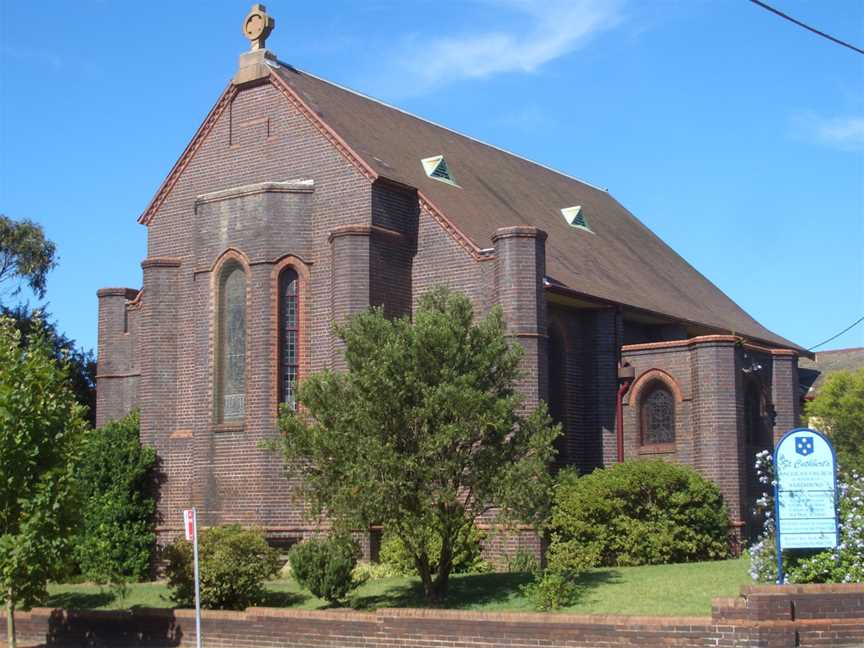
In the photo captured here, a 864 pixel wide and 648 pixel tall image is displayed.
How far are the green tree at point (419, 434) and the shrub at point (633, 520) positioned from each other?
5.06 m

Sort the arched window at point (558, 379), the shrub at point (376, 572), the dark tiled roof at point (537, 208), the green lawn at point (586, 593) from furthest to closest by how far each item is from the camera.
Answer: the dark tiled roof at point (537, 208) → the arched window at point (558, 379) → the shrub at point (376, 572) → the green lawn at point (586, 593)

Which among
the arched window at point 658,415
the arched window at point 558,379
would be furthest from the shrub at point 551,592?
the arched window at point 658,415

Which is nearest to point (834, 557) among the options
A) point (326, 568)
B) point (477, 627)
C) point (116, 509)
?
point (477, 627)

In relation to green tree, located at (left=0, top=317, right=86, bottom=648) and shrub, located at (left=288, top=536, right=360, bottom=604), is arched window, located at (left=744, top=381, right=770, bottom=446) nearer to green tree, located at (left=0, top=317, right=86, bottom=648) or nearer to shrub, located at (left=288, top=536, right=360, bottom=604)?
shrub, located at (left=288, top=536, right=360, bottom=604)

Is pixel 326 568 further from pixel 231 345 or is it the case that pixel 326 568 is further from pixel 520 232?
pixel 520 232

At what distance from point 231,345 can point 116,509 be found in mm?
4503

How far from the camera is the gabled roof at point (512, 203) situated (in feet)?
95.8

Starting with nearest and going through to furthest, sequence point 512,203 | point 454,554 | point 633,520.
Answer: point 454,554
point 633,520
point 512,203

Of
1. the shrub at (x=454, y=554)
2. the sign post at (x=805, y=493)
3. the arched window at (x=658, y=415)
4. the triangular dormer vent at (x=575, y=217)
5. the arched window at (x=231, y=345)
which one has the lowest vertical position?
the shrub at (x=454, y=554)

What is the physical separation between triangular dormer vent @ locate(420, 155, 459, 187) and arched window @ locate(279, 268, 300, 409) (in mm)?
5586

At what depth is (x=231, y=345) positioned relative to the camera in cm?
2827

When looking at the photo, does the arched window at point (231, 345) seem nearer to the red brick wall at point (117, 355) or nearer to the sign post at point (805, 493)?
the red brick wall at point (117, 355)

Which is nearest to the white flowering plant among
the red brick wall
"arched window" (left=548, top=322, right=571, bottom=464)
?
"arched window" (left=548, top=322, right=571, bottom=464)

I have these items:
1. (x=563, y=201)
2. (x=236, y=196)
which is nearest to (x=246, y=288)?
(x=236, y=196)
